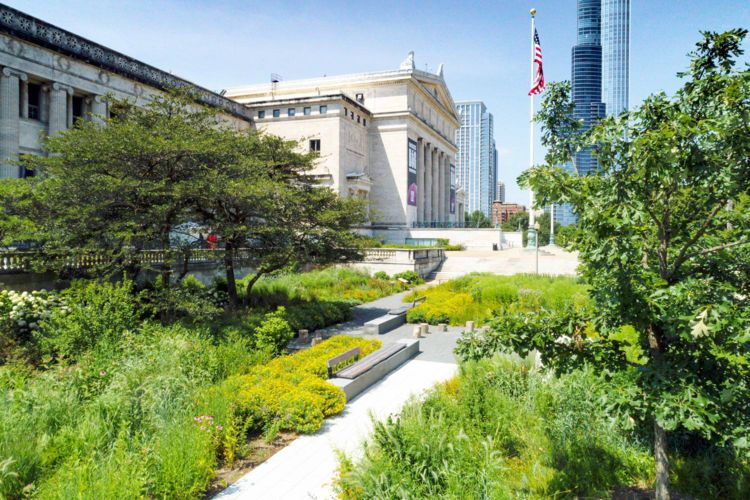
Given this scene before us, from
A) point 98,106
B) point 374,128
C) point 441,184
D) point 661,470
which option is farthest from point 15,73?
point 441,184

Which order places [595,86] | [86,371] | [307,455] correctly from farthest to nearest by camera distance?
1. [595,86]
2. [86,371]
3. [307,455]

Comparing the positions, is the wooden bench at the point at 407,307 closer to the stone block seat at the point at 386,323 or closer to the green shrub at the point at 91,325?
the stone block seat at the point at 386,323

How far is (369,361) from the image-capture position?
1088 centimetres

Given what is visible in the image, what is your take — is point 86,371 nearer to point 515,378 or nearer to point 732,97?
point 515,378

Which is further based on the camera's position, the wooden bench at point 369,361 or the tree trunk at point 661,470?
the wooden bench at point 369,361

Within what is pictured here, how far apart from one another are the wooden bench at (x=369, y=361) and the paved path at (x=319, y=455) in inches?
18.5

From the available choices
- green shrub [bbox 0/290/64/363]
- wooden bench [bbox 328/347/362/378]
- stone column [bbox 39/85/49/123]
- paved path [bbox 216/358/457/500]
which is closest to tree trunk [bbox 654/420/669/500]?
paved path [bbox 216/358/457/500]

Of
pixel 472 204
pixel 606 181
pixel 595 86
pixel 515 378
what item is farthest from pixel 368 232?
pixel 472 204

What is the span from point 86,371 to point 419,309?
1206cm

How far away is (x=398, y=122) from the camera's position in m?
53.2

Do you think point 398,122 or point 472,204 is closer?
point 398,122

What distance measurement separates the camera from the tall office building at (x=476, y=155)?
188 metres

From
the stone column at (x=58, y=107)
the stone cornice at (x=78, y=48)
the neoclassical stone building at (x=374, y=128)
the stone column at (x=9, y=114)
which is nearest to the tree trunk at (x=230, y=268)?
the stone cornice at (x=78, y=48)

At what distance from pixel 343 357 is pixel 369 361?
653 mm
